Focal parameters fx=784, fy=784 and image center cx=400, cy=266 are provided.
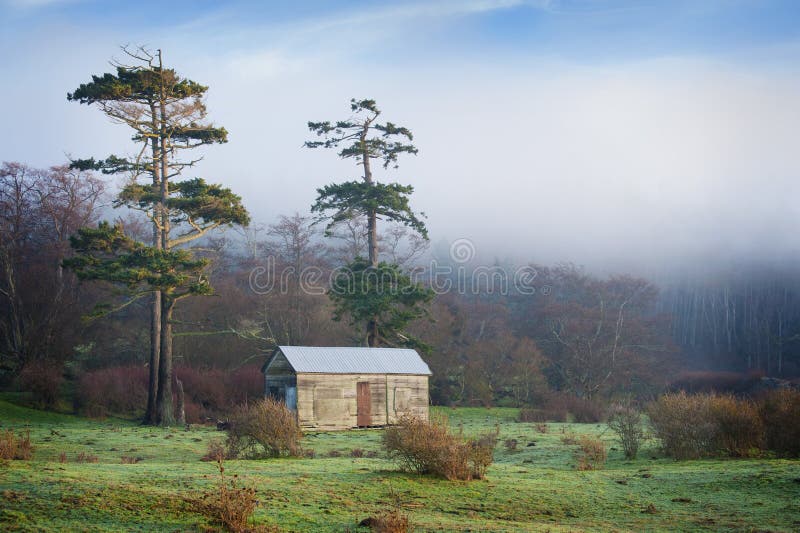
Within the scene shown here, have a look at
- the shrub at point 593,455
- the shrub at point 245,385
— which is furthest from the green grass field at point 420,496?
the shrub at point 245,385

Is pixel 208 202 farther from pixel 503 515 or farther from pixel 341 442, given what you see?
pixel 503 515

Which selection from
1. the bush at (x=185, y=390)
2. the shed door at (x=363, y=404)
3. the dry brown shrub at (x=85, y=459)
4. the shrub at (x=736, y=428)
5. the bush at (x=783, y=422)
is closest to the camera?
the dry brown shrub at (x=85, y=459)

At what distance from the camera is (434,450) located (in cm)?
1419

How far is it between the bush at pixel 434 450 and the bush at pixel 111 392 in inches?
1001

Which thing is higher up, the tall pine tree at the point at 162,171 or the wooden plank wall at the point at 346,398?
the tall pine tree at the point at 162,171

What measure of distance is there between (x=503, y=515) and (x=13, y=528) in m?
6.66

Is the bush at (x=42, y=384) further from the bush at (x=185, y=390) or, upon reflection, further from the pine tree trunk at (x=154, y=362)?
the pine tree trunk at (x=154, y=362)

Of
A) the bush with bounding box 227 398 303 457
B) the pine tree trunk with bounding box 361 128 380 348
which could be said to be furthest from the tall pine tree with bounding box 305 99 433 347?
the bush with bounding box 227 398 303 457

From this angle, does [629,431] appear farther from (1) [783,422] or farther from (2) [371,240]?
(2) [371,240]

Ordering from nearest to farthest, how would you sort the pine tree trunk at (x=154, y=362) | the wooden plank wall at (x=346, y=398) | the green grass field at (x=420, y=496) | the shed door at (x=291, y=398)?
the green grass field at (x=420, y=496) < the shed door at (x=291, y=398) < the wooden plank wall at (x=346, y=398) < the pine tree trunk at (x=154, y=362)

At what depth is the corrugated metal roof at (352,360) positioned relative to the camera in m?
33.6

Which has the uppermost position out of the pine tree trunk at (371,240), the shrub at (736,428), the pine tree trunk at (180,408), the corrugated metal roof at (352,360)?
the pine tree trunk at (371,240)

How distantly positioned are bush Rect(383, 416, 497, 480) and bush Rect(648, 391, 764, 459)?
7464 millimetres

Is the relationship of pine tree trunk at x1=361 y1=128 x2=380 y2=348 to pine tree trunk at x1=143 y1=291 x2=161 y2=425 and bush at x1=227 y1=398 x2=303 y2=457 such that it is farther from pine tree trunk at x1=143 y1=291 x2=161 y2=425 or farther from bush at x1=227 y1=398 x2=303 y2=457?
bush at x1=227 y1=398 x2=303 y2=457
